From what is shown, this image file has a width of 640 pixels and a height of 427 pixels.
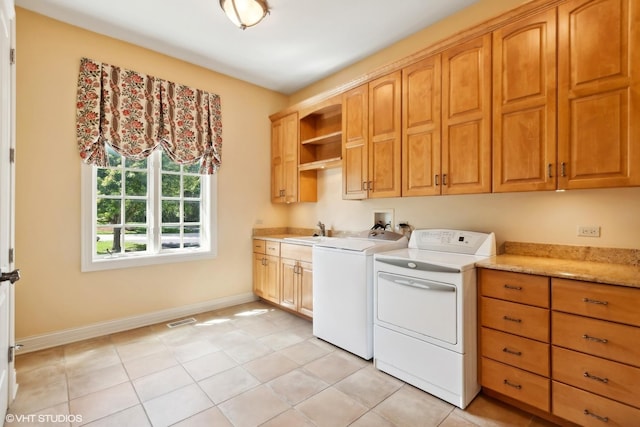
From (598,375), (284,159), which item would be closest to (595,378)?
(598,375)

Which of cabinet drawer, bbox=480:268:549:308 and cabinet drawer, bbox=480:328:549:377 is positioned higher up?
cabinet drawer, bbox=480:268:549:308

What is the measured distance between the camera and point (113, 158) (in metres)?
3.10

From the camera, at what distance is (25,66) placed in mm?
2596

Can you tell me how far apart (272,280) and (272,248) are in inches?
15.7

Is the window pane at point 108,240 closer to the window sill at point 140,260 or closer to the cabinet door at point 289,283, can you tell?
the window sill at point 140,260

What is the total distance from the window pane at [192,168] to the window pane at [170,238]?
0.71m

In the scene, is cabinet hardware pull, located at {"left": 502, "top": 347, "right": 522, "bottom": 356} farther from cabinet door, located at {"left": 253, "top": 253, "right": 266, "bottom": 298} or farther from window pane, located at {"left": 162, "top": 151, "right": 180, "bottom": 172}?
window pane, located at {"left": 162, "top": 151, "right": 180, "bottom": 172}

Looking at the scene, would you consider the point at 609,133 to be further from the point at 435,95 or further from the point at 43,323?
the point at 43,323

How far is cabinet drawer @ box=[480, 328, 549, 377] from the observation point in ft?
5.67

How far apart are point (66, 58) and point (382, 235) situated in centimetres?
343

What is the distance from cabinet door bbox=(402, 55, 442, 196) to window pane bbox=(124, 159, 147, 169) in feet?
9.09

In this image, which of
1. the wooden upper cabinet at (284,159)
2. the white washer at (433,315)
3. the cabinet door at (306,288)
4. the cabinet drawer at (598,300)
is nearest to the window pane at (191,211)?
the wooden upper cabinet at (284,159)

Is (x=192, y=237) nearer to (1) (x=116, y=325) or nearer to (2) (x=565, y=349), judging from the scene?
(1) (x=116, y=325)

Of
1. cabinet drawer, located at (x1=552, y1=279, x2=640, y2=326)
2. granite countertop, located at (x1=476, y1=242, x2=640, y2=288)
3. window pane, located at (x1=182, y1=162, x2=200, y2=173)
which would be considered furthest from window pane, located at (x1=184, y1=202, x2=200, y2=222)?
cabinet drawer, located at (x1=552, y1=279, x2=640, y2=326)
